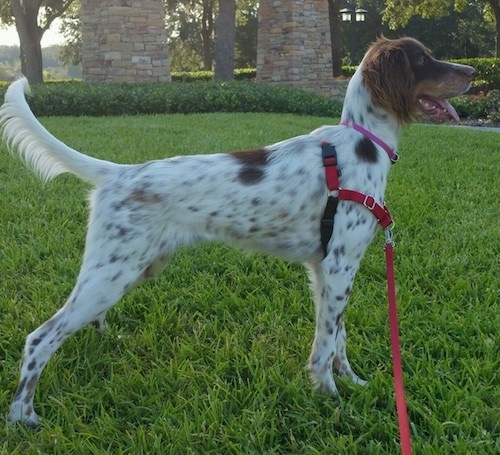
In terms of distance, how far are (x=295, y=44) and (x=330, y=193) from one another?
18.8 meters

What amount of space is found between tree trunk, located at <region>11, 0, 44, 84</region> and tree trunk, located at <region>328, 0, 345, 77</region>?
1354 cm

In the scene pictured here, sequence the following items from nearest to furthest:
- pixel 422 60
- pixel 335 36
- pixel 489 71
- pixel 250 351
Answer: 1. pixel 422 60
2. pixel 250 351
3. pixel 489 71
4. pixel 335 36

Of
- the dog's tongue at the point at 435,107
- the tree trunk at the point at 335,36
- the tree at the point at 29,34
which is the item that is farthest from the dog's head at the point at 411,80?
the tree at the point at 29,34

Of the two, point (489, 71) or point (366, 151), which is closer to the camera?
point (366, 151)

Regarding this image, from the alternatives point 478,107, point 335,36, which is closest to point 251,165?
point 478,107

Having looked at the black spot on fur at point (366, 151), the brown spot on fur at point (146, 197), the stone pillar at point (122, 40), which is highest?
the stone pillar at point (122, 40)

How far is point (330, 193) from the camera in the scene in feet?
8.83

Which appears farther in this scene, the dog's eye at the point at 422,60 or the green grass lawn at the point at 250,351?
the dog's eye at the point at 422,60

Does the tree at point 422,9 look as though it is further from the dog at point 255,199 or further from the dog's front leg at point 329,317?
the dog's front leg at point 329,317

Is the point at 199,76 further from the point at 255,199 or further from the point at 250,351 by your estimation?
the point at 255,199

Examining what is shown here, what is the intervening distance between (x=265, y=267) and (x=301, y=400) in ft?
5.09

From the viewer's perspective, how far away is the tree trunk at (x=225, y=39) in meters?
19.4

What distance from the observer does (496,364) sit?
9.36 feet

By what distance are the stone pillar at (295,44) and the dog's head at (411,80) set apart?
59.4 ft
